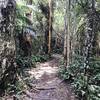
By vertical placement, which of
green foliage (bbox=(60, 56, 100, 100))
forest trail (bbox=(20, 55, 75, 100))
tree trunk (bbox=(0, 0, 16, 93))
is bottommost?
forest trail (bbox=(20, 55, 75, 100))

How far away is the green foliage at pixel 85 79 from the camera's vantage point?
7.49 metres

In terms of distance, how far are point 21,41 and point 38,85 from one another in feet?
16.8

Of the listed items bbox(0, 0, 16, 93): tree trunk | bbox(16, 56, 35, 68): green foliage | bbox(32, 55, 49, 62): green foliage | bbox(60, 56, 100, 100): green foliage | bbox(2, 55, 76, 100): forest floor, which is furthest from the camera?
bbox(32, 55, 49, 62): green foliage

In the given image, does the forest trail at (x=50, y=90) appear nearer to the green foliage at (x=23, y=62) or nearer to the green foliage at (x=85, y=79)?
the green foliage at (x=85, y=79)

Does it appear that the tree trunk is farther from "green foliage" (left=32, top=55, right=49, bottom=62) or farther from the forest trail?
"green foliage" (left=32, top=55, right=49, bottom=62)

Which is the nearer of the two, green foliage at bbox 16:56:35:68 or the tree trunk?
the tree trunk

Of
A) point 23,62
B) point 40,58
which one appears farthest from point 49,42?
point 23,62

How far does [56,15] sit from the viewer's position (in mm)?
26375

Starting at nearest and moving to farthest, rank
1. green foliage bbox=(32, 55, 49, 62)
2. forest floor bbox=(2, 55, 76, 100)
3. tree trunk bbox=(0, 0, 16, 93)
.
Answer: tree trunk bbox=(0, 0, 16, 93) → forest floor bbox=(2, 55, 76, 100) → green foliage bbox=(32, 55, 49, 62)

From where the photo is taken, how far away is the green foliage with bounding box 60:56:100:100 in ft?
24.6

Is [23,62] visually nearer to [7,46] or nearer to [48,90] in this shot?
[48,90]

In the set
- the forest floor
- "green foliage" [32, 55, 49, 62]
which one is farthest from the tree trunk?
"green foliage" [32, 55, 49, 62]

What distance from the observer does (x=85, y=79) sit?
8320 millimetres

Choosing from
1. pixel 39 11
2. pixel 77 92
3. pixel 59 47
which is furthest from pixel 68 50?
pixel 59 47
